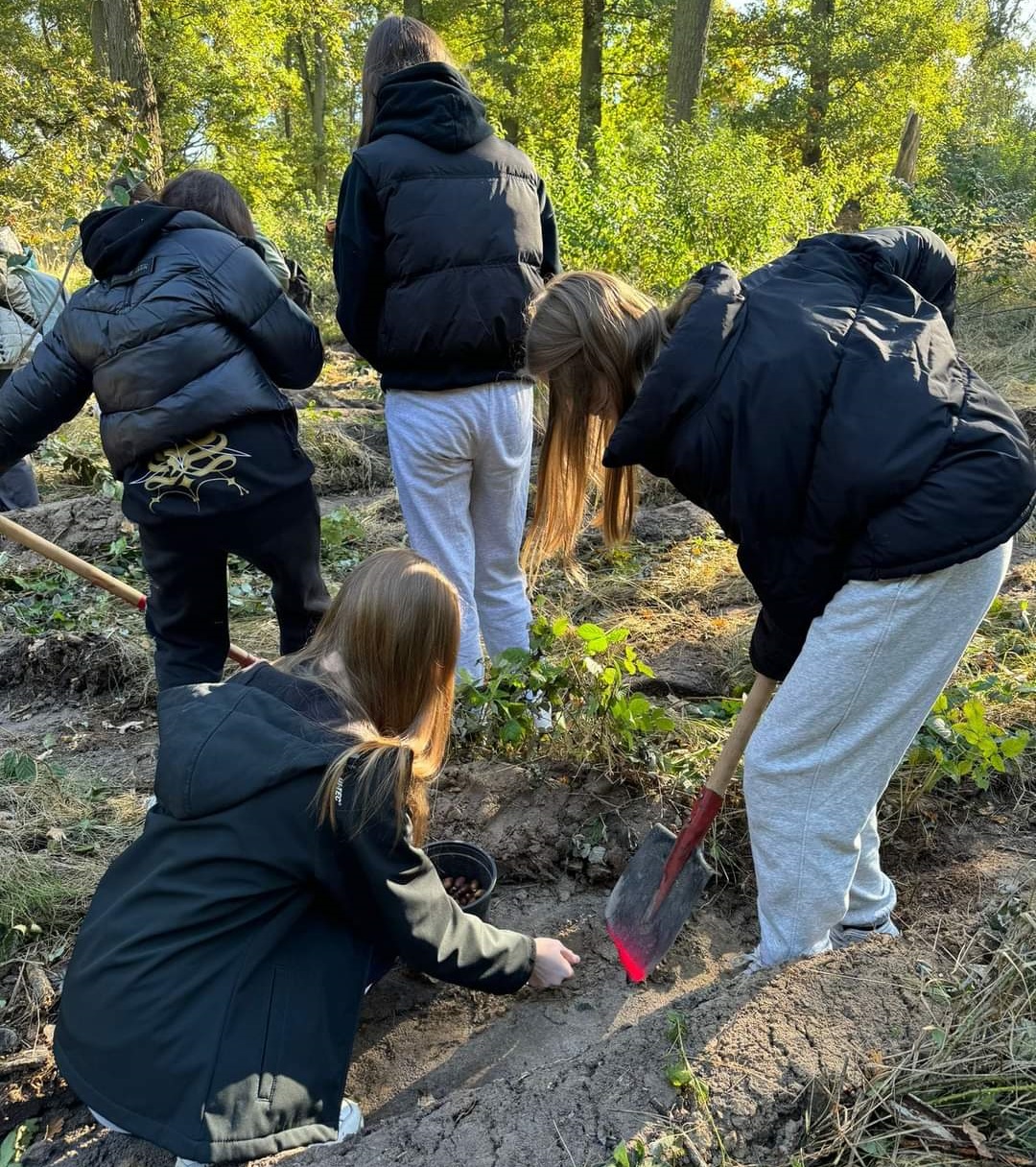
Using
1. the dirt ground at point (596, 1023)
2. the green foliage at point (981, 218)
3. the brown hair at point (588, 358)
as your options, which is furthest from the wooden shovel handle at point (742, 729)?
the green foliage at point (981, 218)

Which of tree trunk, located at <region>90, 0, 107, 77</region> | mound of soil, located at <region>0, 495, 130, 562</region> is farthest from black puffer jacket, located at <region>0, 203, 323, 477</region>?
tree trunk, located at <region>90, 0, 107, 77</region>

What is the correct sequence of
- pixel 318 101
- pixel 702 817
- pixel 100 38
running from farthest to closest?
pixel 318 101 → pixel 100 38 → pixel 702 817

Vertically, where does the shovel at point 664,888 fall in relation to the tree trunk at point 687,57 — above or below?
below

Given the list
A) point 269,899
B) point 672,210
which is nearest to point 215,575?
point 269,899

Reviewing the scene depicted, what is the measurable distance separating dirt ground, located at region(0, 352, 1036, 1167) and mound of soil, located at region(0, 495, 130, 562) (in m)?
1.72

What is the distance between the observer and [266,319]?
272 cm

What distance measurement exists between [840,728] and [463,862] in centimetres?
110

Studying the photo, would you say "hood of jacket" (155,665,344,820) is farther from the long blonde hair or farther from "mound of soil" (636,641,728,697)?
"mound of soil" (636,641,728,697)

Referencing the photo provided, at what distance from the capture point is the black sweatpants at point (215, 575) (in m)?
2.75

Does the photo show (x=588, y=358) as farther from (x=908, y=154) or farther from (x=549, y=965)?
(x=908, y=154)

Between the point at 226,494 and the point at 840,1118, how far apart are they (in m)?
2.16

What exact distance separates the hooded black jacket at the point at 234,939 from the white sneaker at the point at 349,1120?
0.12 m

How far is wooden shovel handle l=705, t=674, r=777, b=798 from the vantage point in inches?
85.9

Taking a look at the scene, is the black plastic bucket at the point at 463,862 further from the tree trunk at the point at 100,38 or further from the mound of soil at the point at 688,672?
the tree trunk at the point at 100,38
